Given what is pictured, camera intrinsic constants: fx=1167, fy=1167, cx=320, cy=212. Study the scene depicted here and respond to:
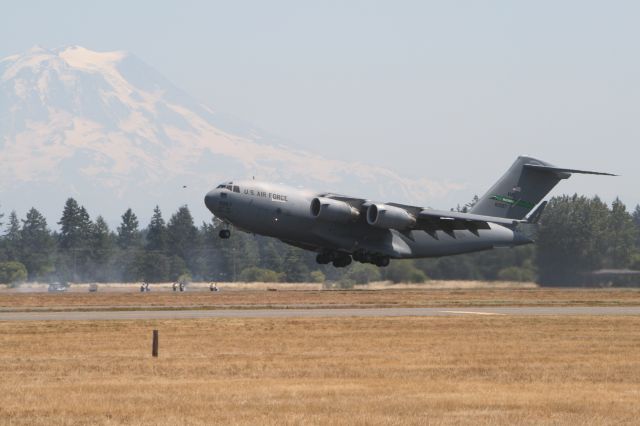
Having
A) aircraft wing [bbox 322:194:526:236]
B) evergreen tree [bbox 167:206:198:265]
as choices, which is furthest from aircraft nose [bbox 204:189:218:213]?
evergreen tree [bbox 167:206:198:265]

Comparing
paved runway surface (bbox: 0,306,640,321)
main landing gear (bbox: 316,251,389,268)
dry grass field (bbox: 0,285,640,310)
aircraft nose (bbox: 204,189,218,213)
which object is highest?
aircraft nose (bbox: 204,189,218,213)

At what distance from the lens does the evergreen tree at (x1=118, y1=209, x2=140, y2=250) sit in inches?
6761

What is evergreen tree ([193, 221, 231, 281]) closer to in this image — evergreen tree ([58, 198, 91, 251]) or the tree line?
the tree line

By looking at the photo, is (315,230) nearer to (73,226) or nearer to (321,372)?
(321,372)

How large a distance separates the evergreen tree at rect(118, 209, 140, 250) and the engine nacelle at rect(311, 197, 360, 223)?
4507 inches

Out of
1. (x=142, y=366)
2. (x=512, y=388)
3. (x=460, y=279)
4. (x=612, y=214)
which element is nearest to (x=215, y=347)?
(x=142, y=366)

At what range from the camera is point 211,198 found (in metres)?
57.0

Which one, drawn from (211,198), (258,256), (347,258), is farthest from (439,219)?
(258,256)

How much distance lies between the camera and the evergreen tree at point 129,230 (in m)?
172

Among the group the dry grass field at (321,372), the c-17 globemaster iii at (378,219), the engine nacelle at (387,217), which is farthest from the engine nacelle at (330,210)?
the dry grass field at (321,372)

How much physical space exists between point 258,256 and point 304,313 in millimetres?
101166

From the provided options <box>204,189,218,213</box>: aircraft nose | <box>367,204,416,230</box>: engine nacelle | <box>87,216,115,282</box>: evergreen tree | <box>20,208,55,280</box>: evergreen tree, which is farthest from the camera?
<box>20,208,55,280</box>: evergreen tree

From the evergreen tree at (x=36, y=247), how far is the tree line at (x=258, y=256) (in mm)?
126

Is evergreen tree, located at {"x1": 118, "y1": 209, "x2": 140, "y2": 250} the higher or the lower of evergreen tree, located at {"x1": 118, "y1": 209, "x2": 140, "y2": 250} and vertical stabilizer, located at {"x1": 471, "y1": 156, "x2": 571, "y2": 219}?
the higher
